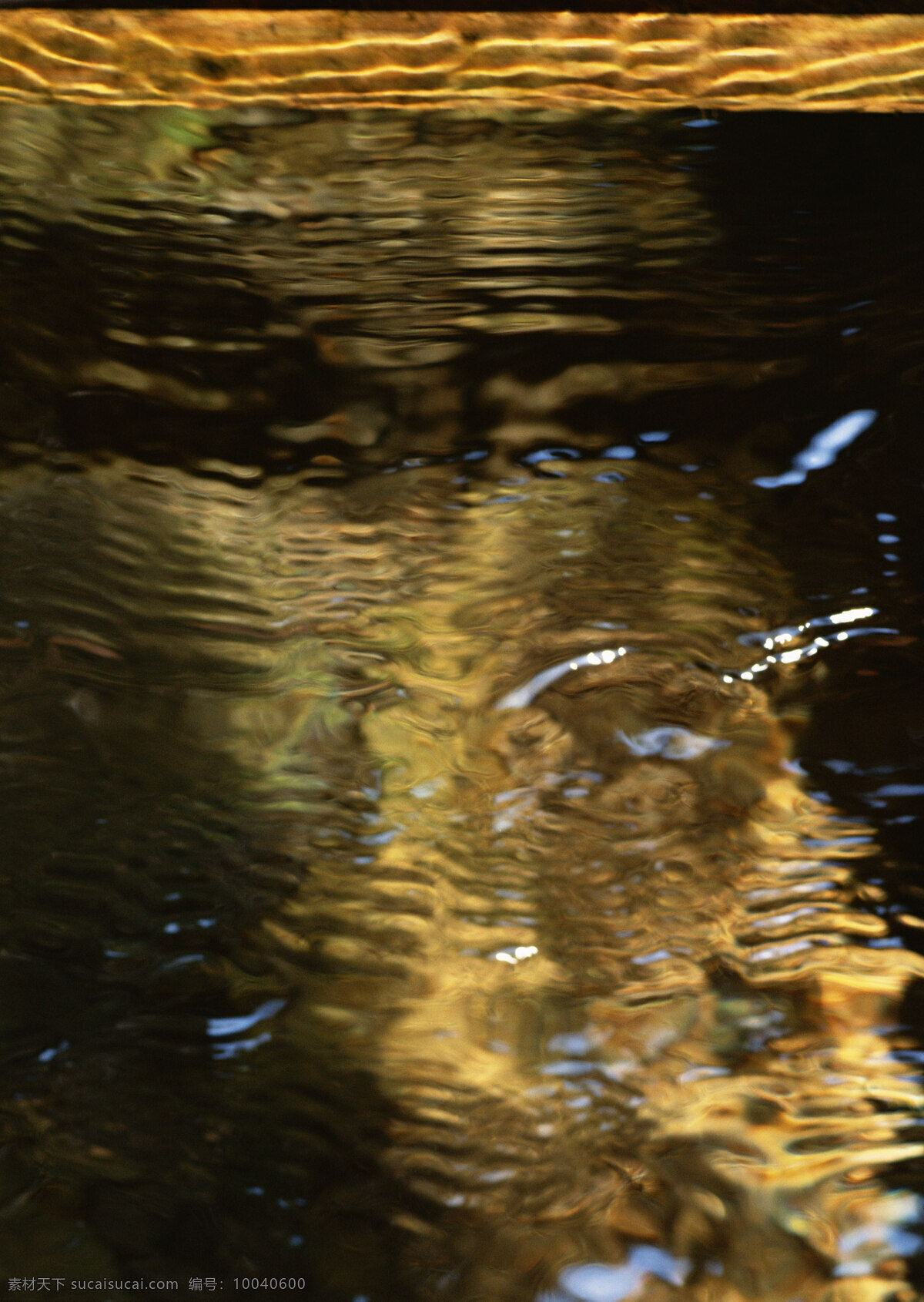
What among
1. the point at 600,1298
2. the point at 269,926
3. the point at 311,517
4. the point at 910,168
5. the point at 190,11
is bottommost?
the point at 600,1298

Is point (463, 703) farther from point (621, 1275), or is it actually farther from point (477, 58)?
point (477, 58)

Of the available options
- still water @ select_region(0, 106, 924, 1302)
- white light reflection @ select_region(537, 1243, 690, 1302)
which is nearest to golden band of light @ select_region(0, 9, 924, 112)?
still water @ select_region(0, 106, 924, 1302)

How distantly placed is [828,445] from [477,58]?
0.42m

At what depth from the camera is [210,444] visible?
0.87 m

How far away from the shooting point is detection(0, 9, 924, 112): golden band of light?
79cm

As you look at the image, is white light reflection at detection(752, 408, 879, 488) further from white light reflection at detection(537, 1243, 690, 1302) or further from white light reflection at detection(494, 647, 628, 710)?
A: white light reflection at detection(537, 1243, 690, 1302)

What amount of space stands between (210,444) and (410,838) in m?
0.38

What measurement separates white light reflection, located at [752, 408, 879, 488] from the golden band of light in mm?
244

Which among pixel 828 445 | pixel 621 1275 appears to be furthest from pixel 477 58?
pixel 621 1275

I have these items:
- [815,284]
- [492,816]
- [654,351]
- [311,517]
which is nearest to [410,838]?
[492,816]

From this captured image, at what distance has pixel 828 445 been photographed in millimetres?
822

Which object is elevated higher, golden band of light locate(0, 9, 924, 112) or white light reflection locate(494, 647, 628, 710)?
golden band of light locate(0, 9, 924, 112)

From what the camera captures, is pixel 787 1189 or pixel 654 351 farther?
pixel 654 351

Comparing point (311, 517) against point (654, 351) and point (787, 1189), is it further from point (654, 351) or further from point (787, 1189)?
point (787, 1189)
